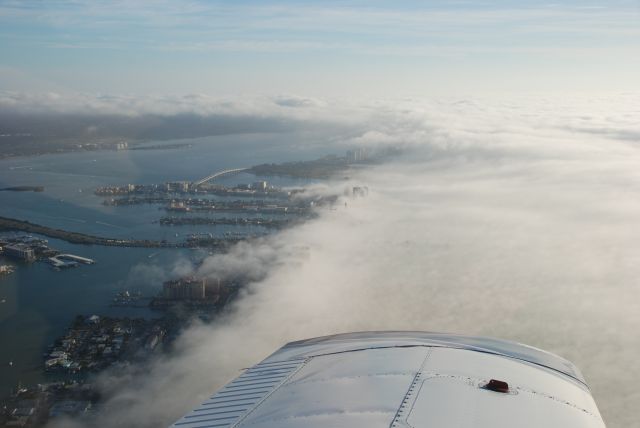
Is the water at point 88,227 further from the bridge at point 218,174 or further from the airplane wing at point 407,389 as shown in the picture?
the airplane wing at point 407,389

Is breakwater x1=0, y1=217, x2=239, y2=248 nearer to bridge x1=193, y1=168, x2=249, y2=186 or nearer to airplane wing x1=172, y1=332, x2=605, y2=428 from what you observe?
bridge x1=193, y1=168, x2=249, y2=186

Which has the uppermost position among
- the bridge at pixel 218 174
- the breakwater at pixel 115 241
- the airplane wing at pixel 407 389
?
the airplane wing at pixel 407 389

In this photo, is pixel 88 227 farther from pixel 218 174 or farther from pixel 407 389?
pixel 407 389

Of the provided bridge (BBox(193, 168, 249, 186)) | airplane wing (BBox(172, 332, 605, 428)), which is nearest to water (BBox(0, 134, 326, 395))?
bridge (BBox(193, 168, 249, 186))

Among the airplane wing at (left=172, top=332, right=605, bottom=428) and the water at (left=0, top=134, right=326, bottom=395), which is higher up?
the airplane wing at (left=172, top=332, right=605, bottom=428)

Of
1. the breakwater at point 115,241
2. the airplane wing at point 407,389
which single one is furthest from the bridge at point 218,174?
the airplane wing at point 407,389
